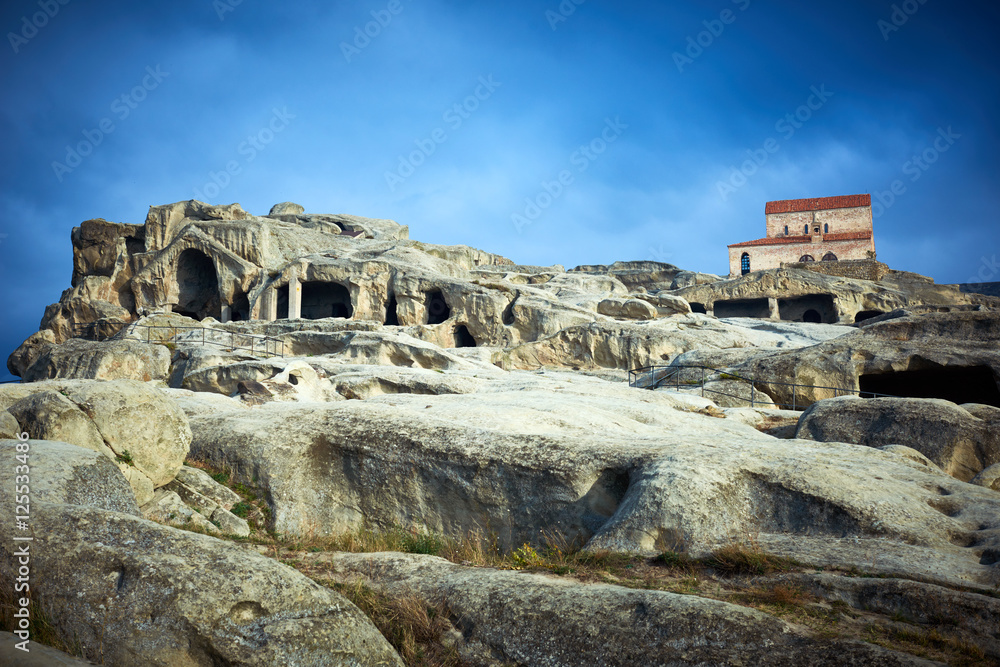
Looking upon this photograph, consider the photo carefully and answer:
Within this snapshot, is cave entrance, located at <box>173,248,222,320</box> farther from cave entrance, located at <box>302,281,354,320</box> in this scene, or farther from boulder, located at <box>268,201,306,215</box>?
boulder, located at <box>268,201,306,215</box>

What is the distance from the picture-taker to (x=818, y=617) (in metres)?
4.88

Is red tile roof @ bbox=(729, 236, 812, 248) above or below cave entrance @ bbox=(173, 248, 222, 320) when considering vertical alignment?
above

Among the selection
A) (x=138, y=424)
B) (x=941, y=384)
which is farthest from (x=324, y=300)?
(x=138, y=424)

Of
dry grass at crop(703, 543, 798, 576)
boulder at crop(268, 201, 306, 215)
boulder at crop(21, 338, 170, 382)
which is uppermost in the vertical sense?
boulder at crop(268, 201, 306, 215)

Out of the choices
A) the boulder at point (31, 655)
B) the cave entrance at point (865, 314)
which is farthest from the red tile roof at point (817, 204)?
the boulder at point (31, 655)

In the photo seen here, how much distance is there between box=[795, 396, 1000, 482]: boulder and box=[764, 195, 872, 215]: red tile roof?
192 ft

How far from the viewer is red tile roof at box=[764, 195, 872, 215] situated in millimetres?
66062

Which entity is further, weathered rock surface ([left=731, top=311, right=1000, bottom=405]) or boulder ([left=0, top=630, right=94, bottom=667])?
weathered rock surface ([left=731, top=311, right=1000, bottom=405])

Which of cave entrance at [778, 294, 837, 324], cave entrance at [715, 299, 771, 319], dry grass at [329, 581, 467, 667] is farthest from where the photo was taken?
cave entrance at [715, 299, 771, 319]

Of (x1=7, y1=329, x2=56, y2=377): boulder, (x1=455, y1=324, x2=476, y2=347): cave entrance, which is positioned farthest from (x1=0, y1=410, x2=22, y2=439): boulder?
(x1=7, y1=329, x2=56, y2=377): boulder

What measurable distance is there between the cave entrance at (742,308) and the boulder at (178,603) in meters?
45.7

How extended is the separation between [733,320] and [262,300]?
2760 centimetres

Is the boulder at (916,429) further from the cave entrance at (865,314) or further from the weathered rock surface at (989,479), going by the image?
the cave entrance at (865,314)

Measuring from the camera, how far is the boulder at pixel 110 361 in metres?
23.1
